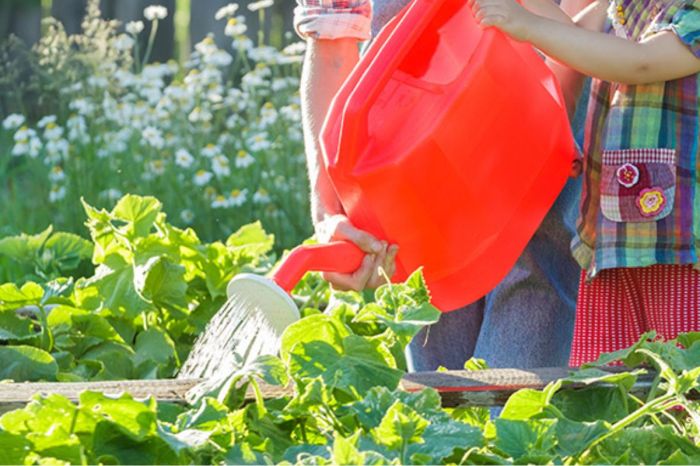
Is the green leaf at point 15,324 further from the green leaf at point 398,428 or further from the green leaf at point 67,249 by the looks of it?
the green leaf at point 398,428

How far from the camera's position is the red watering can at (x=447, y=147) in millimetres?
1744

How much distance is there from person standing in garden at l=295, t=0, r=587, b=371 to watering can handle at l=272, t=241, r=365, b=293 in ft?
0.54

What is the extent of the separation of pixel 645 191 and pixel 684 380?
0.73 metres

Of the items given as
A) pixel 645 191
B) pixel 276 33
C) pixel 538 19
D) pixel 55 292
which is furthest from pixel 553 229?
pixel 276 33

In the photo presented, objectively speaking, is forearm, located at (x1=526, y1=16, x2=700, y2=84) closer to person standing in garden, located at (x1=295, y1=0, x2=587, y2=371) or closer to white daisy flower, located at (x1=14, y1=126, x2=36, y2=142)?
person standing in garden, located at (x1=295, y1=0, x2=587, y2=371)

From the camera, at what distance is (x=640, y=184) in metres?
1.93

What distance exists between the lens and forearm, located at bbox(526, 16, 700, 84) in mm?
1843

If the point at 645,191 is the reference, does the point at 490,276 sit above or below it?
below

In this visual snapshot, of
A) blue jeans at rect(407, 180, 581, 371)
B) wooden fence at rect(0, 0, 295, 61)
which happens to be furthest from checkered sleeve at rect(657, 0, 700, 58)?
wooden fence at rect(0, 0, 295, 61)

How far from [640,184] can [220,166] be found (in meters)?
1.97

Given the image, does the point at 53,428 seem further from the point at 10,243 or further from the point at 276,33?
the point at 276,33

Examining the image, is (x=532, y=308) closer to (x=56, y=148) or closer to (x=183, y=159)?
(x=183, y=159)

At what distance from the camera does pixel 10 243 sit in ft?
8.39

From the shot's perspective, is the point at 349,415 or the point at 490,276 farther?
the point at 490,276
